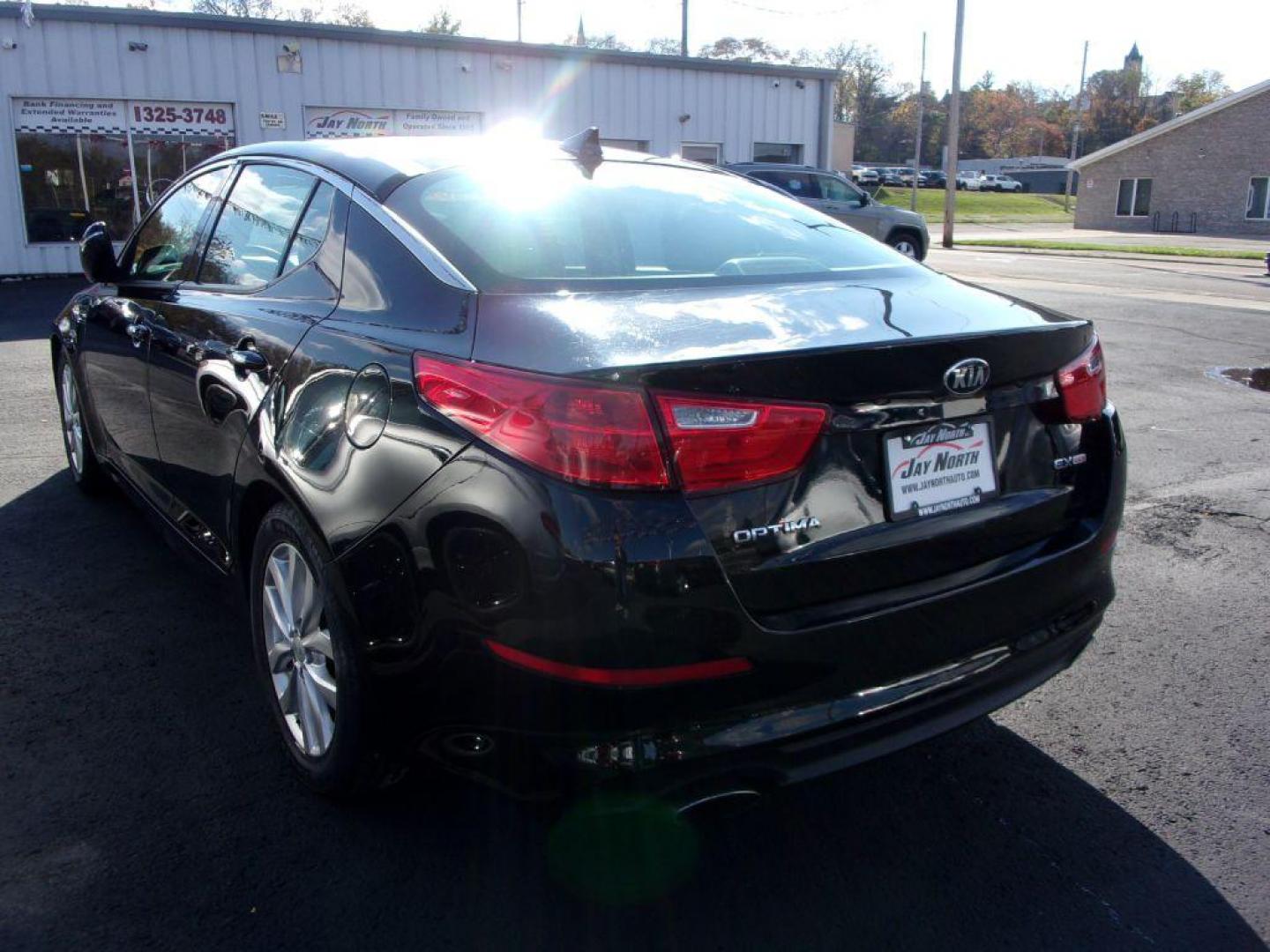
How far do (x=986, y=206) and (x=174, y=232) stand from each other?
206 feet

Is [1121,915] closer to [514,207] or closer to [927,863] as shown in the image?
[927,863]

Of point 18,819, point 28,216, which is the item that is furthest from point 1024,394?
point 28,216

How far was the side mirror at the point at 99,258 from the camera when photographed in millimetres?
4258

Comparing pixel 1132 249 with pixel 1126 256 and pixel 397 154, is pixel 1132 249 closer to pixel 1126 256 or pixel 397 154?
pixel 1126 256

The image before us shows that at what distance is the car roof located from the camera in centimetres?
296

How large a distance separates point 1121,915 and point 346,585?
1875mm

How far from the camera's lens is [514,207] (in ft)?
9.68

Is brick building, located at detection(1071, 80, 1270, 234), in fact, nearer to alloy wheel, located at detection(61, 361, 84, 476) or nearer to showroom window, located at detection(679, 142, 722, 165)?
showroom window, located at detection(679, 142, 722, 165)

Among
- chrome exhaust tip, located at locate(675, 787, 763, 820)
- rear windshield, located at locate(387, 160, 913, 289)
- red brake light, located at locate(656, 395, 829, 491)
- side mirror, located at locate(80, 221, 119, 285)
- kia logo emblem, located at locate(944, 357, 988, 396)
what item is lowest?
chrome exhaust tip, located at locate(675, 787, 763, 820)

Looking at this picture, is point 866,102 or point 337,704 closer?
point 337,704

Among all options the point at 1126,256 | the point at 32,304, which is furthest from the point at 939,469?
the point at 1126,256

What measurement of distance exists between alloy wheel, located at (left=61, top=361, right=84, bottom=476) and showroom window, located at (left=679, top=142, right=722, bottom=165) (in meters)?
20.3

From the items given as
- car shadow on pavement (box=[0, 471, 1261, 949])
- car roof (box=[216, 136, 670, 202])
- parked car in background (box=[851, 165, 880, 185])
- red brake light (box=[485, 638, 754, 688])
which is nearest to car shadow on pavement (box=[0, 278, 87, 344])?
car roof (box=[216, 136, 670, 202])

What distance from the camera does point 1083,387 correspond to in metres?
2.72
